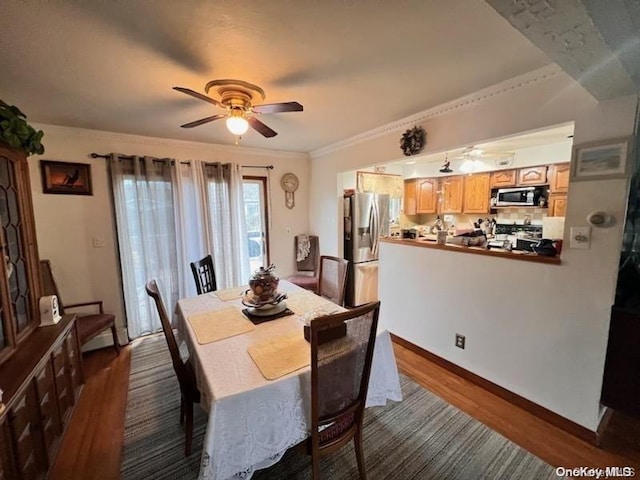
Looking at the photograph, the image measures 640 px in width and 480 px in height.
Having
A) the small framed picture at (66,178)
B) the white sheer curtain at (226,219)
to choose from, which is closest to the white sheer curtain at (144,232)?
the small framed picture at (66,178)

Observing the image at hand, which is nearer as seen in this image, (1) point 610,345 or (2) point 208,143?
(1) point 610,345

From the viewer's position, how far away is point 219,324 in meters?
1.75

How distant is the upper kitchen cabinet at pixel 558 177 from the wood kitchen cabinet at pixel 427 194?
1.67 meters

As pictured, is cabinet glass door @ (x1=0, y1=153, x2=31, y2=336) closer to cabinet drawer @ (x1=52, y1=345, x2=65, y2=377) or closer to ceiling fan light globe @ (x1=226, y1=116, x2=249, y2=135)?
cabinet drawer @ (x1=52, y1=345, x2=65, y2=377)

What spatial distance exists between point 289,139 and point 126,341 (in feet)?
10.0

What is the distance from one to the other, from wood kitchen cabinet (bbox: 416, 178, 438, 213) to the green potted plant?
16.9 feet

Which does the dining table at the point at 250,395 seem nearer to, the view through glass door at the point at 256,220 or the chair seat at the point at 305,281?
the chair seat at the point at 305,281

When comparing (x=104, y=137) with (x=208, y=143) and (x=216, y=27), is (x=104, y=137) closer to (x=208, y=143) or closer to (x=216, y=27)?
(x=208, y=143)

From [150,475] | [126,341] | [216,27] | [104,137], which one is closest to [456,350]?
[150,475]

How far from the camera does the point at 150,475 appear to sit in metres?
1.51

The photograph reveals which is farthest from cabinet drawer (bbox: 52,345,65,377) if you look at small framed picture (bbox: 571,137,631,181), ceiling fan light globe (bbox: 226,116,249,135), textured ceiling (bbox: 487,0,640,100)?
small framed picture (bbox: 571,137,631,181)

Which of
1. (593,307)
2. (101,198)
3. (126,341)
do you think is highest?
(101,198)

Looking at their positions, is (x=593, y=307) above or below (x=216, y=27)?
below

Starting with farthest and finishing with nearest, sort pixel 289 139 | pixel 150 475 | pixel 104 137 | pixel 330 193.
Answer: pixel 330 193
pixel 289 139
pixel 104 137
pixel 150 475
